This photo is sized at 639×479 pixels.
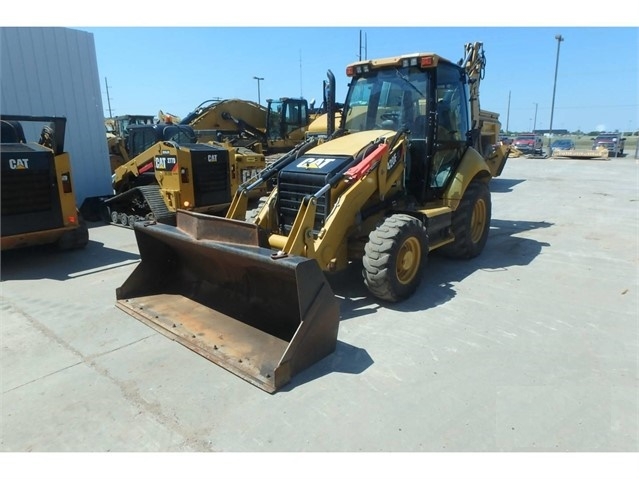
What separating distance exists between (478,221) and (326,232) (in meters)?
3.17

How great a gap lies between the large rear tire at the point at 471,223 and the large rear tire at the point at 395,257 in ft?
4.23

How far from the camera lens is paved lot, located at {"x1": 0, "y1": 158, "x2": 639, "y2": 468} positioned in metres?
2.60

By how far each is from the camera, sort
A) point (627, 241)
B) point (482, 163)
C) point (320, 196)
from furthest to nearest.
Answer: point (627, 241) < point (482, 163) < point (320, 196)

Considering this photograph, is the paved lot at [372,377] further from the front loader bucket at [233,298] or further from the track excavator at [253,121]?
the track excavator at [253,121]

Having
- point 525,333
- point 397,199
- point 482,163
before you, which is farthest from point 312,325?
point 482,163

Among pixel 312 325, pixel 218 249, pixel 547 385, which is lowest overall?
pixel 547 385

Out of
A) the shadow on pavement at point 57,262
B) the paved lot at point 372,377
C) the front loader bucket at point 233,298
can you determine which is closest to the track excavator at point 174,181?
the shadow on pavement at point 57,262

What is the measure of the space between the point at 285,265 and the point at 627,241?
6.86 metres

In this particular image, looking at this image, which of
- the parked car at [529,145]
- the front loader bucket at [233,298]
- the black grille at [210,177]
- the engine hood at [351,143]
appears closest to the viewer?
the front loader bucket at [233,298]

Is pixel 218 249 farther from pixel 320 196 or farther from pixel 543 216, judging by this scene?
pixel 543 216

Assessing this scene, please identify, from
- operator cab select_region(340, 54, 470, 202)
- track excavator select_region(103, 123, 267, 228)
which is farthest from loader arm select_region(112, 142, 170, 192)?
operator cab select_region(340, 54, 470, 202)

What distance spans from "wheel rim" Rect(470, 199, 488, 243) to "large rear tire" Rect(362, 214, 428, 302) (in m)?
1.93

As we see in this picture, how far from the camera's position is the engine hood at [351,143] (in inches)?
195

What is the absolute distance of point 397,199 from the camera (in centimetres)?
539
